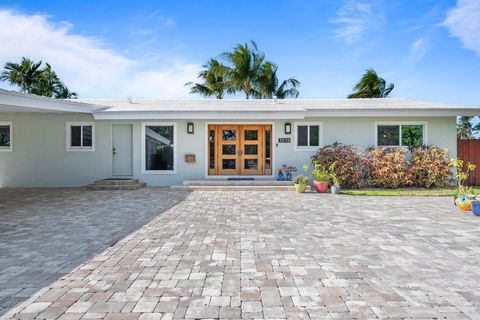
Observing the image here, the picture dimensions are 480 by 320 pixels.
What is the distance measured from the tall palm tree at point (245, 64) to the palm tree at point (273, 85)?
435 millimetres

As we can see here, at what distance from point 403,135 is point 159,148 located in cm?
947

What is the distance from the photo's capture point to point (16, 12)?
10.6 metres

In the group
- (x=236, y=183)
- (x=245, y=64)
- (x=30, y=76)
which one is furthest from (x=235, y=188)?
(x=30, y=76)

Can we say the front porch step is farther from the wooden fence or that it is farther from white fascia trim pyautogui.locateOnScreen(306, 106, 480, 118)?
the wooden fence

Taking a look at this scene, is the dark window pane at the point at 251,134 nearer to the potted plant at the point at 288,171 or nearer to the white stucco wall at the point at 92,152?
the white stucco wall at the point at 92,152

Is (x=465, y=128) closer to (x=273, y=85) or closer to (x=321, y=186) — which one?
(x=273, y=85)

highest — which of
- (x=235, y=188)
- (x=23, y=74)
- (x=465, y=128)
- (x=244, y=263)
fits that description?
(x=23, y=74)

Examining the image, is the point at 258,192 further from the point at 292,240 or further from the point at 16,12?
the point at 16,12

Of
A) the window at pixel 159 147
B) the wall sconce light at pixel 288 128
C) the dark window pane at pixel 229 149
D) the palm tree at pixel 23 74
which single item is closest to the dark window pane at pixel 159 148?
the window at pixel 159 147

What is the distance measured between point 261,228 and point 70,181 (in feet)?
30.7

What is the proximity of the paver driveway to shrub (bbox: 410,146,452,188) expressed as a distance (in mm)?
4017

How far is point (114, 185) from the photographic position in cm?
1058

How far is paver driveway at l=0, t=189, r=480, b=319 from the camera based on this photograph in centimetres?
262

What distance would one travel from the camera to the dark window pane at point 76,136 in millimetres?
11500
